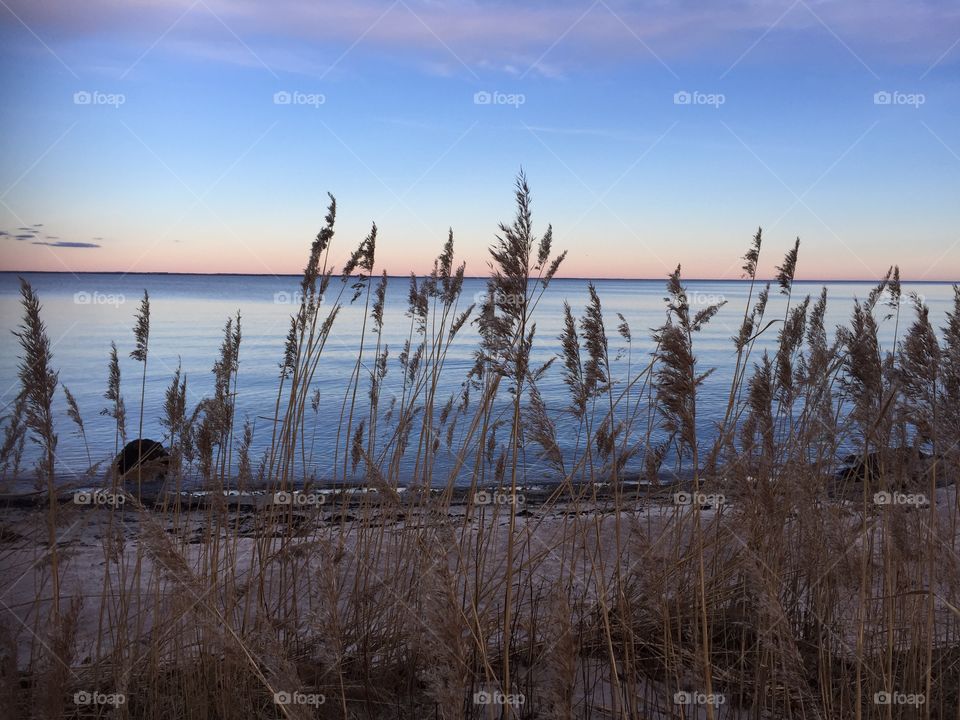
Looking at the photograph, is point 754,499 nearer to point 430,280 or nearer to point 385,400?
point 430,280

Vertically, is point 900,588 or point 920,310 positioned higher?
point 920,310

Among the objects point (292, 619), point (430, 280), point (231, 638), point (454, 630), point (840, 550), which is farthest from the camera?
point (430, 280)

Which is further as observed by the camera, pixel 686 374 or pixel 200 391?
pixel 200 391

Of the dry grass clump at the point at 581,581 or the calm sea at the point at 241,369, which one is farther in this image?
the calm sea at the point at 241,369

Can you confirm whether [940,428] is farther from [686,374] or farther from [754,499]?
[686,374]

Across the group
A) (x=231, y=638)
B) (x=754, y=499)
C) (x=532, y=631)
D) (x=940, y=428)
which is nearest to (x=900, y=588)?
(x=940, y=428)

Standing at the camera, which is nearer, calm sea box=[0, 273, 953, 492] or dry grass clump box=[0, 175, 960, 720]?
dry grass clump box=[0, 175, 960, 720]

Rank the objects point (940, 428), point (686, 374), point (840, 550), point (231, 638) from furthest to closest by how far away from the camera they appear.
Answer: point (940, 428) < point (840, 550) < point (231, 638) < point (686, 374)

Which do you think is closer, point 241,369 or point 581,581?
point 581,581

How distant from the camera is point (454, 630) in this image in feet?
4.46

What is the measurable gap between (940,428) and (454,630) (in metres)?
1.86

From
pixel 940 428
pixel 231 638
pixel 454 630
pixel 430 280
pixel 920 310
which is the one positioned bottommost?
pixel 231 638

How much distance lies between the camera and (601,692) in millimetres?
2725

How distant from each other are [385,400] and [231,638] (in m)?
11.5
